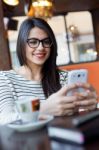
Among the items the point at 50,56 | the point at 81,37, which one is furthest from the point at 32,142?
the point at 81,37

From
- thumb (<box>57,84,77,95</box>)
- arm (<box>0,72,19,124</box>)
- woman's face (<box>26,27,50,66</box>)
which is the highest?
woman's face (<box>26,27,50,66</box>)

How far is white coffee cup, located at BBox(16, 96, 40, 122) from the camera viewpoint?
0.91 m

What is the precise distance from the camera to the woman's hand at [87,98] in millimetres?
1099

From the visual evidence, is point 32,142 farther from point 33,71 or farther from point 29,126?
point 33,71

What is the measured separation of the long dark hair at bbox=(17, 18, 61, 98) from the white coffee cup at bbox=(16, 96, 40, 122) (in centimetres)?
50

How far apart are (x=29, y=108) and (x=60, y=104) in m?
0.16

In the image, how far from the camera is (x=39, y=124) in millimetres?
888

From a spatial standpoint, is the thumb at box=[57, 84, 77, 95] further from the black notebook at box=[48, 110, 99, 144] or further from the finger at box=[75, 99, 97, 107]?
the black notebook at box=[48, 110, 99, 144]

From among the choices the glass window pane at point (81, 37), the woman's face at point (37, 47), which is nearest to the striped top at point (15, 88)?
the woman's face at point (37, 47)

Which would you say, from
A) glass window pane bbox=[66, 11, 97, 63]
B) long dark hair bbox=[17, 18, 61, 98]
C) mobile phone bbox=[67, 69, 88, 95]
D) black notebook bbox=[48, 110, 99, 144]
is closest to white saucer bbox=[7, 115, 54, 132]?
black notebook bbox=[48, 110, 99, 144]

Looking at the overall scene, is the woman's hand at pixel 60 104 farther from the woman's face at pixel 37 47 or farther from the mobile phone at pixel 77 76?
the woman's face at pixel 37 47

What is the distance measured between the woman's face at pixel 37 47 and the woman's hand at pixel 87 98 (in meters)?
0.35

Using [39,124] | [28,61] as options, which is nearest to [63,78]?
[28,61]

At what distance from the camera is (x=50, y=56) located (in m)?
1.52
